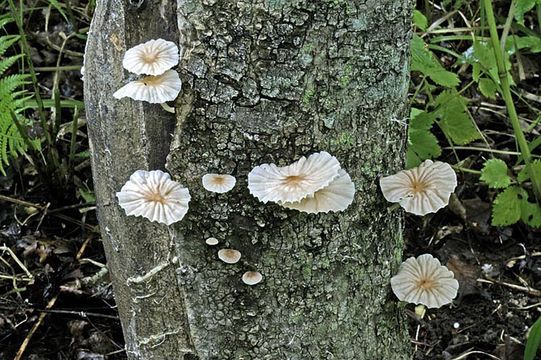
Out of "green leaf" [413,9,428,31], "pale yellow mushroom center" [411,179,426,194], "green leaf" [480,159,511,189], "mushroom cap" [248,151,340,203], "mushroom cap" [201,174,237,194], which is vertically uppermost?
"green leaf" [413,9,428,31]

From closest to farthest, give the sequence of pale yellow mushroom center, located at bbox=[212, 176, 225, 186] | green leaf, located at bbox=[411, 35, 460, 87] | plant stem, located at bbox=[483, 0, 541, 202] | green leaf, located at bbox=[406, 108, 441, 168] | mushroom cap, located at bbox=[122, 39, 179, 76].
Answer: mushroom cap, located at bbox=[122, 39, 179, 76]
pale yellow mushroom center, located at bbox=[212, 176, 225, 186]
plant stem, located at bbox=[483, 0, 541, 202]
green leaf, located at bbox=[411, 35, 460, 87]
green leaf, located at bbox=[406, 108, 441, 168]

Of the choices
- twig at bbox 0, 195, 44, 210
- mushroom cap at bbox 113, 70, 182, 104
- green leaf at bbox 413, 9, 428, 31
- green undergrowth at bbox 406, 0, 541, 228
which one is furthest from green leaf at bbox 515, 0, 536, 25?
twig at bbox 0, 195, 44, 210

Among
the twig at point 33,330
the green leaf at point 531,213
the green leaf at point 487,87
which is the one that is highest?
the green leaf at point 487,87

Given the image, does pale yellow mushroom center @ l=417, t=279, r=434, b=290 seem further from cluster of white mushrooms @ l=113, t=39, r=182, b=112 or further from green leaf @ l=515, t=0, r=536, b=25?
green leaf @ l=515, t=0, r=536, b=25

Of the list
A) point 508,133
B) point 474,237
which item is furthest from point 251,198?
point 508,133

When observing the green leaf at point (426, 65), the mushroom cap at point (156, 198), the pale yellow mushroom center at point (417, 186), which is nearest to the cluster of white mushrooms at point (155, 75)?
the mushroom cap at point (156, 198)

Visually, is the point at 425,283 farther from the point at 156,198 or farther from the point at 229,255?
the point at 156,198

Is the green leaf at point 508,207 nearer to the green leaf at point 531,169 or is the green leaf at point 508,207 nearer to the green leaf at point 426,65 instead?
the green leaf at point 531,169
